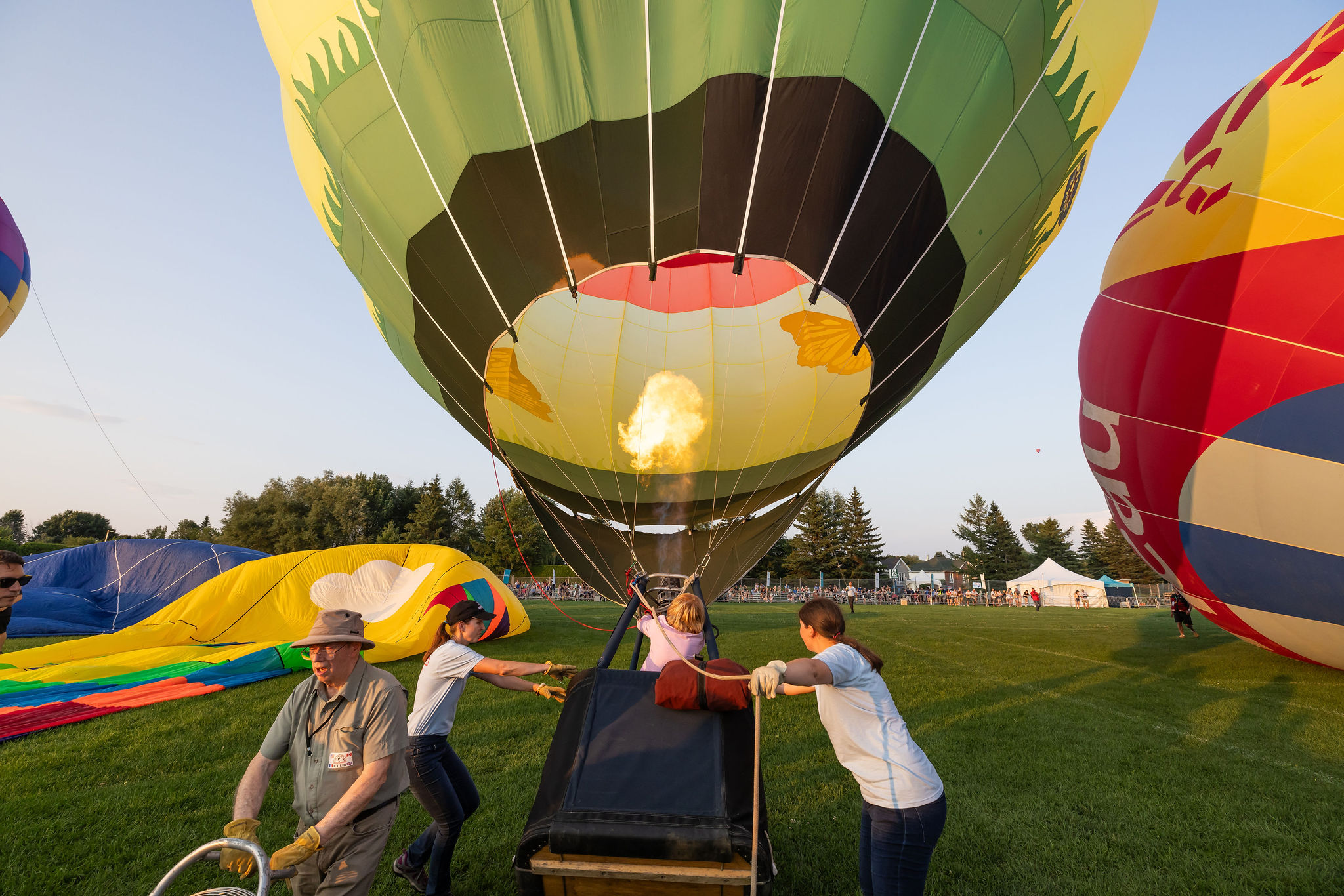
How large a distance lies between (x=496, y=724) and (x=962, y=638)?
1104 centimetres

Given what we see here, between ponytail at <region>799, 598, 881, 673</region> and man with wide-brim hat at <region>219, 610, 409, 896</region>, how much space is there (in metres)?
1.57

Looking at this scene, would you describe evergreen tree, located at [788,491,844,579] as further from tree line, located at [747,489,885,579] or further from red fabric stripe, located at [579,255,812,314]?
red fabric stripe, located at [579,255,812,314]

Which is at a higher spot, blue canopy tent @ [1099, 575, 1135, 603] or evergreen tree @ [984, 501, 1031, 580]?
evergreen tree @ [984, 501, 1031, 580]

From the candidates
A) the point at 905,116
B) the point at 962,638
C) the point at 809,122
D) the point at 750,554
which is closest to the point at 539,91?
the point at 809,122

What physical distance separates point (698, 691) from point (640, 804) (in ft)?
1.40

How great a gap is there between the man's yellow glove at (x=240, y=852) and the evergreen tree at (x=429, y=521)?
158ft

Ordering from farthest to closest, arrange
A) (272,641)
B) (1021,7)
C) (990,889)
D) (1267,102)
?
1. (272,641)
2. (1267,102)
3. (1021,7)
4. (990,889)

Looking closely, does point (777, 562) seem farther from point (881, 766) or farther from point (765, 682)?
point (765, 682)

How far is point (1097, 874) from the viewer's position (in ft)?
10.8

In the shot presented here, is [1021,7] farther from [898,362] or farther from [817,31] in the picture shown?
[898,362]

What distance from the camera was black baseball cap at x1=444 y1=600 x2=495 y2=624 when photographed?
3.47 metres

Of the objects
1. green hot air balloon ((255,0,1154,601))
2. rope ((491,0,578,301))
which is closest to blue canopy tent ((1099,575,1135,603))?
green hot air balloon ((255,0,1154,601))

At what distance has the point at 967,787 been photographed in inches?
176

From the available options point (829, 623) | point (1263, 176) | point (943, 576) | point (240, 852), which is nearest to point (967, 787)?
point (829, 623)
